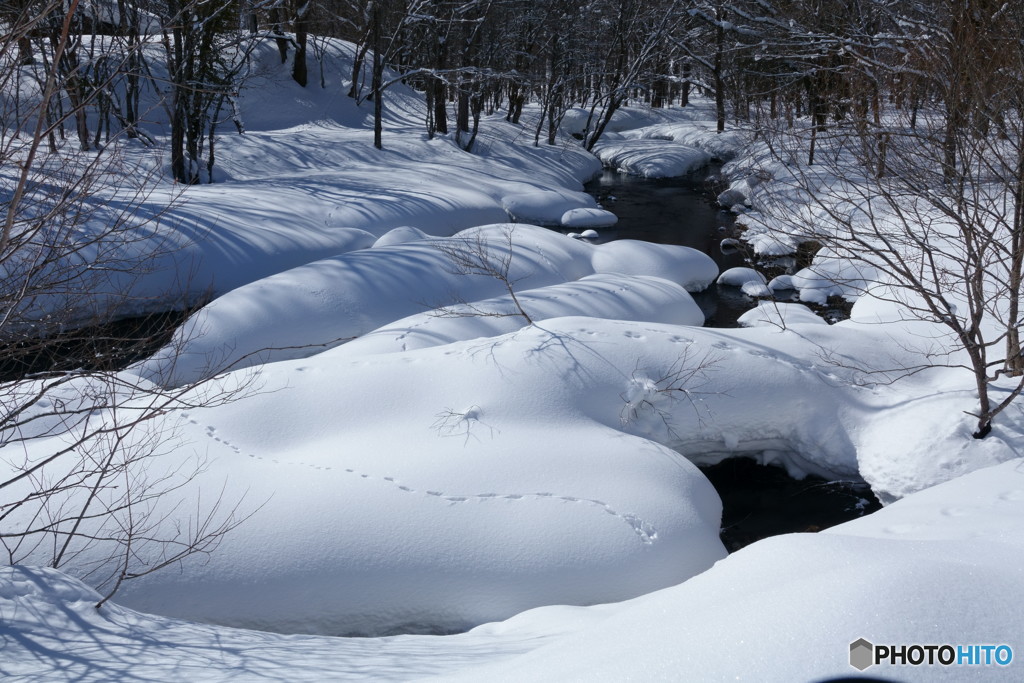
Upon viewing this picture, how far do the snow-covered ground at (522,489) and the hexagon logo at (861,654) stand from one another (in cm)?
4

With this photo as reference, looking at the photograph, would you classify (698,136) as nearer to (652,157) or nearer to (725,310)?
(652,157)

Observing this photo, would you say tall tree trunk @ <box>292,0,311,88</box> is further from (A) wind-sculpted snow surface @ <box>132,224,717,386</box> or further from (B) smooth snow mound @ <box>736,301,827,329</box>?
(B) smooth snow mound @ <box>736,301,827,329</box>

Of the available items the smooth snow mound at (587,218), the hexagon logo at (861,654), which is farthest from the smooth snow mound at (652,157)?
the hexagon logo at (861,654)

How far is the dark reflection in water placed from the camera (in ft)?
43.4

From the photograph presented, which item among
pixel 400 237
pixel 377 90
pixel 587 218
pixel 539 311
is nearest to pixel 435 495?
pixel 539 311

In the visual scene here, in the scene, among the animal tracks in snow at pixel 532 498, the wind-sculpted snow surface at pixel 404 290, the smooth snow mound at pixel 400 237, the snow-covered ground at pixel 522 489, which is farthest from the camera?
the smooth snow mound at pixel 400 237

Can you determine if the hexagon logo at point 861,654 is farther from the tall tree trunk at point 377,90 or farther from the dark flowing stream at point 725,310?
the tall tree trunk at point 377,90

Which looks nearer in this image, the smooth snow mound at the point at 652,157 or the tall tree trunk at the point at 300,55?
the smooth snow mound at the point at 652,157

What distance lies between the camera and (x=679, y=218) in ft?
61.1

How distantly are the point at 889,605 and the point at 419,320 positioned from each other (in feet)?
26.2

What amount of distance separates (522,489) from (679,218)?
13.3m

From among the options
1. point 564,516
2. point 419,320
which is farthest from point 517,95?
point 564,516

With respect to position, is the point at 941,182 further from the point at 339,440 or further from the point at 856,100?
the point at 339,440

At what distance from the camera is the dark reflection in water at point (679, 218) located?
13234 millimetres
